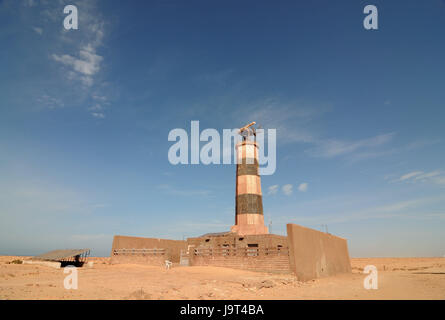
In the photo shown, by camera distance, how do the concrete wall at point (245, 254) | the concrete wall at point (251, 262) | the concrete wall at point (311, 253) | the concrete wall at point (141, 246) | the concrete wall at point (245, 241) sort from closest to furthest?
the concrete wall at point (311, 253)
the concrete wall at point (251, 262)
the concrete wall at point (245, 254)
the concrete wall at point (245, 241)
the concrete wall at point (141, 246)

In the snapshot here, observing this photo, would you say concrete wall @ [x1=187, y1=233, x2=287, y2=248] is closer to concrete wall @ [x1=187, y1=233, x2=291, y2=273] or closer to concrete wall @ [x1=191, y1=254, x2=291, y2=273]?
concrete wall @ [x1=187, y1=233, x2=291, y2=273]

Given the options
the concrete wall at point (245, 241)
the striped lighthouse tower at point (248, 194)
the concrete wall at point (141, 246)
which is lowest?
the concrete wall at point (141, 246)

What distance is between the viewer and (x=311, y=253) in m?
16.4

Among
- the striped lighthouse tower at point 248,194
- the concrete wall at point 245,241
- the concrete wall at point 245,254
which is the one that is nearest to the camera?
the concrete wall at point 245,254

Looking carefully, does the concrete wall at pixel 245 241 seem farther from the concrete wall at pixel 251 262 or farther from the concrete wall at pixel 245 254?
the concrete wall at pixel 251 262

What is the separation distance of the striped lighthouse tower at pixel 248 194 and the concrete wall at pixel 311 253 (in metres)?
6.03

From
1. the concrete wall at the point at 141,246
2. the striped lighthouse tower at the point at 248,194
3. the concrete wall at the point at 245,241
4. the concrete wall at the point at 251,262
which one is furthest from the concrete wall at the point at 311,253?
the concrete wall at the point at 141,246

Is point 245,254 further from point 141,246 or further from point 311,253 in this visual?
point 141,246

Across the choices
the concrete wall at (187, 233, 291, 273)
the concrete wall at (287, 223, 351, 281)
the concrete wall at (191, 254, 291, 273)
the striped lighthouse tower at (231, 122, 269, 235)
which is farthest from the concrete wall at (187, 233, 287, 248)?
the striped lighthouse tower at (231, 122, 269, 235)

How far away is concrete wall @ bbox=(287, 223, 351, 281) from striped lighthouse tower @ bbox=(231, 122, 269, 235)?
19.8 ft

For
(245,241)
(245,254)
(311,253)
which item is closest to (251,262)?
(245,254)

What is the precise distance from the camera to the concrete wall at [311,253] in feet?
46.9
